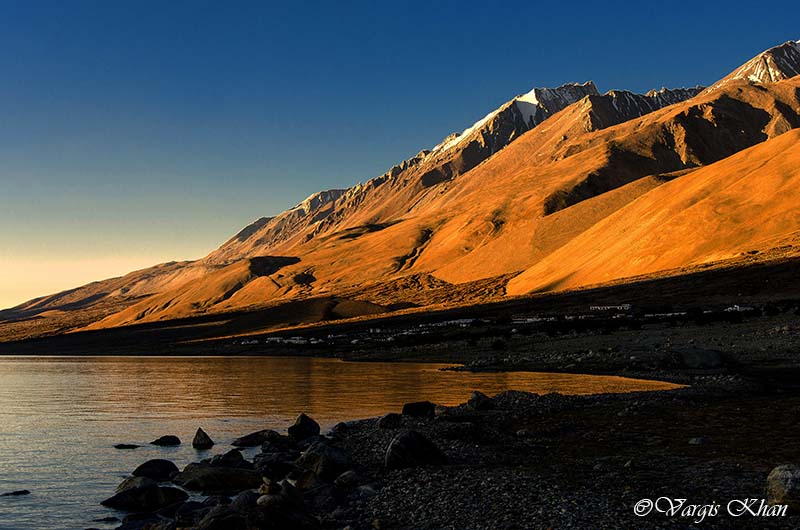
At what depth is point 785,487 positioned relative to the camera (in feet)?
51.9

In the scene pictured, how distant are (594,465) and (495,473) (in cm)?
309

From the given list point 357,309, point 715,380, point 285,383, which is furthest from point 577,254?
point 715,380

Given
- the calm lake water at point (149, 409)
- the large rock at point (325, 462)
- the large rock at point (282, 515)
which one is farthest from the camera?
the calm lake water at point (149, 409)

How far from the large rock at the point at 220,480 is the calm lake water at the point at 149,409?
9.03ft

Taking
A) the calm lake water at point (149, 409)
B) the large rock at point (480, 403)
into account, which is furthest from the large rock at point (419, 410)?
the calm lake water at point (149, 409)

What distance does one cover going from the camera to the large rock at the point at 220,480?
23203mm

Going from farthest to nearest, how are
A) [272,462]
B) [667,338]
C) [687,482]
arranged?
[667,338] → [272,462] → [687,482]

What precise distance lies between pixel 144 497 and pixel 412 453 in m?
8.67

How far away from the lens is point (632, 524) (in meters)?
15.2

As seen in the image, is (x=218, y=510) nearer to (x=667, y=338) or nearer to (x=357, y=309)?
(x=667, y=338)

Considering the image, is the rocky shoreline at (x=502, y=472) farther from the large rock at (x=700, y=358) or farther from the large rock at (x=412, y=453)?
the large rock at (x=700, y=358)

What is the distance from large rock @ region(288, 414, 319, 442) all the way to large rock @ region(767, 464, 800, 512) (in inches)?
816

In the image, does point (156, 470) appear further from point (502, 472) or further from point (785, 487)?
point (785, 487)

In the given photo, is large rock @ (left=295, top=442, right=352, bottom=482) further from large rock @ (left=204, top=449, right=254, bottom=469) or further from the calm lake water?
the calm lake water
